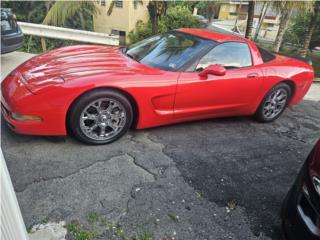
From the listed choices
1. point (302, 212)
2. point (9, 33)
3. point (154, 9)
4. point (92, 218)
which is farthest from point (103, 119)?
point (154, 9)

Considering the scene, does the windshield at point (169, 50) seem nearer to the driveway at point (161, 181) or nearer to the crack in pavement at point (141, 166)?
the driveway at point (161, 181)

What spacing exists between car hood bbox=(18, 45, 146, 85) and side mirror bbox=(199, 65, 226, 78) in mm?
718

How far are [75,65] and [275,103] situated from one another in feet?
9.67

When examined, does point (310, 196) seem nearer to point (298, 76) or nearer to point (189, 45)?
point (189, 45)

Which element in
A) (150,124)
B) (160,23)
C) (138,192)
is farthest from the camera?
(160,23)

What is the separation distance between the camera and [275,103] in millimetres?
4344

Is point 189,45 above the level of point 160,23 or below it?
above

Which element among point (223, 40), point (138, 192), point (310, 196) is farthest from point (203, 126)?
point (310, 196)

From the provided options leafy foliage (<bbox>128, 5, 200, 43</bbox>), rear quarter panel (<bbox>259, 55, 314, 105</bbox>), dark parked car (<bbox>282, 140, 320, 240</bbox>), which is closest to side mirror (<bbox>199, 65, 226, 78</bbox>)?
rear quarter panel (<bbox>259, 55, 314, 105</bbox>)

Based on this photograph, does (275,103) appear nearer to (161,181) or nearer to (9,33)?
(161,181)

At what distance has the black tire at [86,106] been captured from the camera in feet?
9.56

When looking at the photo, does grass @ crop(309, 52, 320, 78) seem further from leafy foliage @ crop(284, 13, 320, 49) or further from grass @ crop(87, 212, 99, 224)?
grass @ crop(87, 212, 99, 224)

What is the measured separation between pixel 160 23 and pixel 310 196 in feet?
40.2

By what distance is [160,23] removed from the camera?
13094 mm
